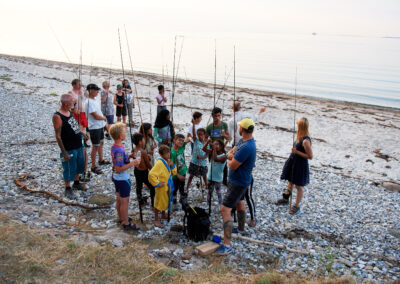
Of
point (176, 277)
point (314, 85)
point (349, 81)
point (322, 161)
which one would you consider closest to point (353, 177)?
point (322, 161)

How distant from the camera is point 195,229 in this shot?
526cm

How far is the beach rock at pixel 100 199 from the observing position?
6.36 metres

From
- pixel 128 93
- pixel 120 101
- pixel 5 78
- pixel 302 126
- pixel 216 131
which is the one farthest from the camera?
pixel 5 78

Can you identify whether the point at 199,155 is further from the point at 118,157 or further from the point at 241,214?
the point at 118,157

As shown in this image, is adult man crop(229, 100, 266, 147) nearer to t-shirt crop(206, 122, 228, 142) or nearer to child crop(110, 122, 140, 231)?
t-shirt crop(206, 122, 228, 142)

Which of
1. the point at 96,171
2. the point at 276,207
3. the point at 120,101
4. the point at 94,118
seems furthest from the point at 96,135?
the point at 276,207

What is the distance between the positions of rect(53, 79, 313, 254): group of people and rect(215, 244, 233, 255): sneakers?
16 millimetres

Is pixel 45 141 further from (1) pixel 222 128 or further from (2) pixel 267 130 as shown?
(2) pixel 267 130

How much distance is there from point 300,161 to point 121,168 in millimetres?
3826

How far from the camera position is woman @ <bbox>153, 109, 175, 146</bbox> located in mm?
7035

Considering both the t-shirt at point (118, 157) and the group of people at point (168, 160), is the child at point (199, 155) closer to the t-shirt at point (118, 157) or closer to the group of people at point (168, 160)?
the group of people at point (168, 160)

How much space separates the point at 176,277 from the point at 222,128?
12.2 feet

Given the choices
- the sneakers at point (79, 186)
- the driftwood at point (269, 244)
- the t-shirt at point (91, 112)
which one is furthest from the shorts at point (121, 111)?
the driftwood at point (269, 244)

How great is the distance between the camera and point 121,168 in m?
5.11
